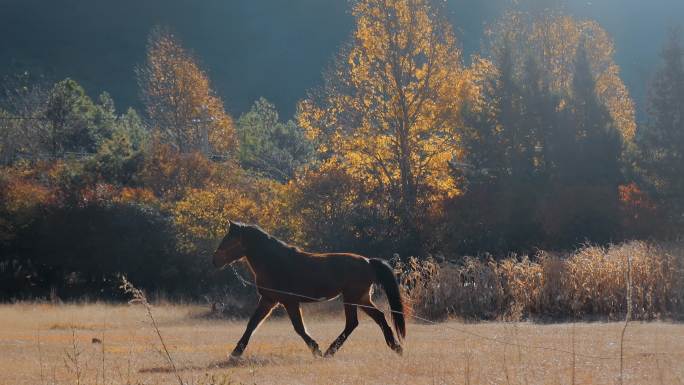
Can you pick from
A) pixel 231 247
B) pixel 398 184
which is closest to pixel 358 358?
pixel 231 247

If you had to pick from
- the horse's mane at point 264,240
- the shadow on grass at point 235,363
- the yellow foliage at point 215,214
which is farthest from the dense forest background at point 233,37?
the shadow on grass at point 235,363

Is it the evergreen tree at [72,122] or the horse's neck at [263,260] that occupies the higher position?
the evergreen tree at [72,122]

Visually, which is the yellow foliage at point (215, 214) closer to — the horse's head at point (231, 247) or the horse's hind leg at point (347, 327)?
the horse's head at point (231, 247)

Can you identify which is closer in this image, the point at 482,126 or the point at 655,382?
the point at 655,382

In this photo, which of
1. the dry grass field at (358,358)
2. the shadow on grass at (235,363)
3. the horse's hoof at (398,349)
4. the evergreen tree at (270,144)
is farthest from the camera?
the evergreen tree at (270,144)

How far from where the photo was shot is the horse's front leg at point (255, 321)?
41.1 feet

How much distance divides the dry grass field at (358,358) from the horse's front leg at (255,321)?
18 cm

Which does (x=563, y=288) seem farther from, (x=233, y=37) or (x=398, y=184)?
(x=233, y=37)

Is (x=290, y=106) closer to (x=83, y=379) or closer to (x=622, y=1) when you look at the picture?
(x=622, y=1)

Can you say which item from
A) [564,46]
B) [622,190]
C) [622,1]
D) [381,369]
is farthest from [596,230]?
[622,1]

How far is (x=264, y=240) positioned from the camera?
43.6 ft

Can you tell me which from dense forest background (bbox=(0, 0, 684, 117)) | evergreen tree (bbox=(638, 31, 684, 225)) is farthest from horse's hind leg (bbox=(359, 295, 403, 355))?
dense forest background (bbox=(0, 0, 684, 117))

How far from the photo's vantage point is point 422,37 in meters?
34.4

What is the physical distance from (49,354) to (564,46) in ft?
128
